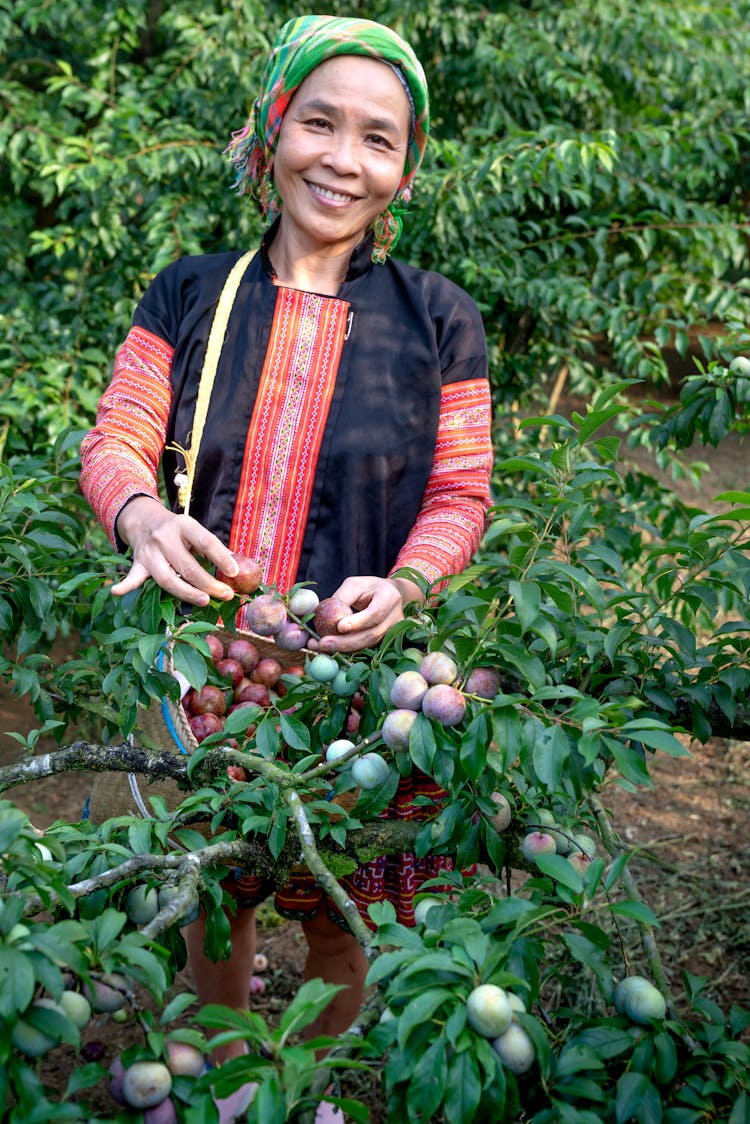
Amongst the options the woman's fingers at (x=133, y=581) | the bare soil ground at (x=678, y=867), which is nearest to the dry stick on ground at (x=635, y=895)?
the woman's fingers at (x=133, y=581)

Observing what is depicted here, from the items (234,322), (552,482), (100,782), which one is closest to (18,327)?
(234,322)

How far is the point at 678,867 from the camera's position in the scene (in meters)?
3.34

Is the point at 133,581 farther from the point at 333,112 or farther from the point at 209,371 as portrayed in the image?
the point at 333,112

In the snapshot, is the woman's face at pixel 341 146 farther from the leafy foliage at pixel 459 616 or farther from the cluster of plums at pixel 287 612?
the cluster of plums at pixel 287 612

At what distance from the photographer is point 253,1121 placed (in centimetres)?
92

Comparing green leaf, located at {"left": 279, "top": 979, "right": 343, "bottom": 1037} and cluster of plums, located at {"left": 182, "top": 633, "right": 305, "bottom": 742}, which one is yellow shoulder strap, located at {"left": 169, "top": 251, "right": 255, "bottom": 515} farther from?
green leaf, located at {"left": 279, "top": 979, "right": 343, "bottom": 1037}

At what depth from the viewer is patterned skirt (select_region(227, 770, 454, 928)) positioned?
1.87 meters

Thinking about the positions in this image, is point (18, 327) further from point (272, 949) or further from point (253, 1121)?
point (253, 1121)

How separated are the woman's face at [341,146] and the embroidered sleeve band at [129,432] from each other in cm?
36

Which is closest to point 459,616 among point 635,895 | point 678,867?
point 635,895

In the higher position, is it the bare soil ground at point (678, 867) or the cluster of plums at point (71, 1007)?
the cluster of plums at point (71, 1007)

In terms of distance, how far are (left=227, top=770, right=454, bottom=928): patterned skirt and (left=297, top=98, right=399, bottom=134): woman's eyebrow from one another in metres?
1.08

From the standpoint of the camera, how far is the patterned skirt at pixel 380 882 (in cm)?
187

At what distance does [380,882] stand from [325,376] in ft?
2.94
